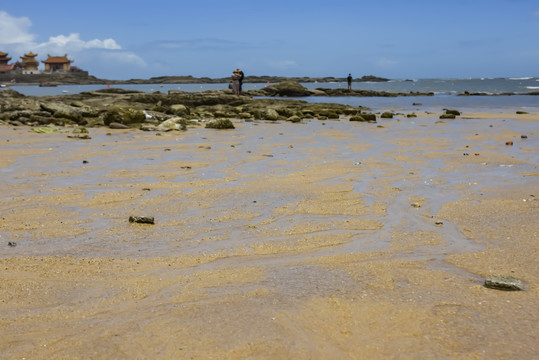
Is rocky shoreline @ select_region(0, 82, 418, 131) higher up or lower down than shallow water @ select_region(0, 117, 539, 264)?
higher up

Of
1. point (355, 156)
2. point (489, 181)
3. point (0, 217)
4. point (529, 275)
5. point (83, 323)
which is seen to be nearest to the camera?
point (83, 323)

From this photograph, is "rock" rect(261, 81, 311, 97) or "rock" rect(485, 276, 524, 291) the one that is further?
"rock" rect(261, 81, 311, 97)

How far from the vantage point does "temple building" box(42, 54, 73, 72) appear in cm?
13788

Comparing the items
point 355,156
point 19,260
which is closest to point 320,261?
point 19,260

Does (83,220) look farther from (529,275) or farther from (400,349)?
(529,275)

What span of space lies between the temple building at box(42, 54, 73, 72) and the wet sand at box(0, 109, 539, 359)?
141 m

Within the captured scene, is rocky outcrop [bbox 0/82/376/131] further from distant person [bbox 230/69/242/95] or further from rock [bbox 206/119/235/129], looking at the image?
distant person [bbox 230/69/242/95]

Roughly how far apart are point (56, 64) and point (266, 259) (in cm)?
14984

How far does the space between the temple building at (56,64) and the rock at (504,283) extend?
490 feet

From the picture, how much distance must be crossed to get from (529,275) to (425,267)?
877mm

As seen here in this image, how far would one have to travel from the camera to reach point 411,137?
1633cm

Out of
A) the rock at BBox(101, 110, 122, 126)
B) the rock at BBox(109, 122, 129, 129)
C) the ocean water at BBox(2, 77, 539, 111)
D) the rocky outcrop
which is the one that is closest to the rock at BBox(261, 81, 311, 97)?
the ocean water at BBox(2, 77, 539, 111)

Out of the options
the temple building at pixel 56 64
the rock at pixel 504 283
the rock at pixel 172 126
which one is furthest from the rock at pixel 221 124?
the temple building at pixel 56 64

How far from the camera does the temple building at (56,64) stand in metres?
138
